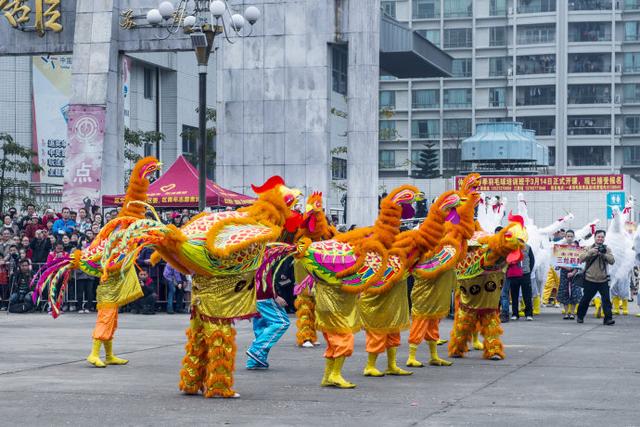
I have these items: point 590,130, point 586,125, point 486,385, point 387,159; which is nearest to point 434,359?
point 486,385

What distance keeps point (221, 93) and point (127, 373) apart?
18049 millimetres

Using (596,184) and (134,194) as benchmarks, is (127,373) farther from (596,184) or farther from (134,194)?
(596,184)

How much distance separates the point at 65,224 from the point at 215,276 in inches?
535

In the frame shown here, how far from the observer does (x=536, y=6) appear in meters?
82.1

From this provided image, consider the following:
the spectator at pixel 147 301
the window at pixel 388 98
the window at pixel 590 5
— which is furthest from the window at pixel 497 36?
the spectator at pixel 147 301

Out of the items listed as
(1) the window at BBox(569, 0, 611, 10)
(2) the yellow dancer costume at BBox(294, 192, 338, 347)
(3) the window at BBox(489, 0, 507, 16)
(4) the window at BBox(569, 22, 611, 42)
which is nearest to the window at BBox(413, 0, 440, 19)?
(3) the window at BBox(489, 0, 507, 16)

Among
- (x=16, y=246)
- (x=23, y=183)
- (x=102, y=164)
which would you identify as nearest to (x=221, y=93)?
(x=102, y=164)

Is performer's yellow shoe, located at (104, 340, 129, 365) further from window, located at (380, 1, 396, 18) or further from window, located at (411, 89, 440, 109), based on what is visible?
window, located at (380, 1, 396, 18)

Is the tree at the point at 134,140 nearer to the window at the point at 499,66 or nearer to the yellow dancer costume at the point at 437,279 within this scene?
the yellow dancer costume at the point at 437,279

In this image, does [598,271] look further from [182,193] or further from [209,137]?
[209,137]

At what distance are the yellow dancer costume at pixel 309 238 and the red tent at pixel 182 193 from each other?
8894 mm

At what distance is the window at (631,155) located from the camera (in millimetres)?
81375

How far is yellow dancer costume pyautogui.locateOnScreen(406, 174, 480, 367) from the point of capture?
13367 millimetres

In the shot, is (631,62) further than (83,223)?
Yes
